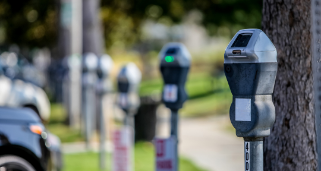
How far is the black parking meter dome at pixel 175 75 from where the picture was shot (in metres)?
4.62

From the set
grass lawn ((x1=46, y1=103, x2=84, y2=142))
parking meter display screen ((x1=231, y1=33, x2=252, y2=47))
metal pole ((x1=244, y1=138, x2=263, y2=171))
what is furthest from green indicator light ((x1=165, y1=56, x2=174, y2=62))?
grass lawn ((x1=46, y1=103, x2=84, y2=142))

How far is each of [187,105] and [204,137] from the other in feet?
23.6

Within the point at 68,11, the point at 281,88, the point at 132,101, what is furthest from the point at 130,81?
the point at 68,11

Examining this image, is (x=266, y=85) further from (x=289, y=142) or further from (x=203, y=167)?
(x=203, y=167)

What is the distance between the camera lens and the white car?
30.0 feet

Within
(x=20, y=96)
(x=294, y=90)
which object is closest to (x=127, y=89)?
(x=294, y=90)

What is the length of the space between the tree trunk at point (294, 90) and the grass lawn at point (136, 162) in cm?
363

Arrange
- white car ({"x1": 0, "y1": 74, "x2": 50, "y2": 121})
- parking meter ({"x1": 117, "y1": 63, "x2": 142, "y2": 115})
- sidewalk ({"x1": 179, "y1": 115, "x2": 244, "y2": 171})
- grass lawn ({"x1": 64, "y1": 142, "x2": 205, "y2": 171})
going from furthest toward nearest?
1. white car ({"x1": 0, "y1": 74, "x2": 50, "y2": 121})
2. sidewalk ({"x1": 179, "y1": 115, "x2": 244, "y2": 171})
3. grass lawn ({"x1": 64, "y1": 142, "x2": 205, "y2": 171})
4. parking meter ({"x1": 117, "y1": 63, "x2": 142, "y2": 115})

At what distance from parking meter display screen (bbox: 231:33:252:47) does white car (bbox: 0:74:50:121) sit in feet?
21.6

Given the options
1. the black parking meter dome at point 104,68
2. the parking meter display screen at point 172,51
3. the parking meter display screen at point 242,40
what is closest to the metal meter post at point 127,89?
the parking meter display screen at point 172,51

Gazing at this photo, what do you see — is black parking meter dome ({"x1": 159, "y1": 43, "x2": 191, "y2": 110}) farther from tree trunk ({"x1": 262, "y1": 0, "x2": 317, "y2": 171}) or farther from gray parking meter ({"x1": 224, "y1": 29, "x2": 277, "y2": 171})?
gray parking meter ({"x1": 224, "y1": 29, "x2": 277, "y2": 171})

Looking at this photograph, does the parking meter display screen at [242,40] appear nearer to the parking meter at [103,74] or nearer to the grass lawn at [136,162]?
the grass lawn at [136,162]

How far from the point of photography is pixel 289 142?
3.50 metres

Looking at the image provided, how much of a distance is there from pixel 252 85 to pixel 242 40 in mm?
255
